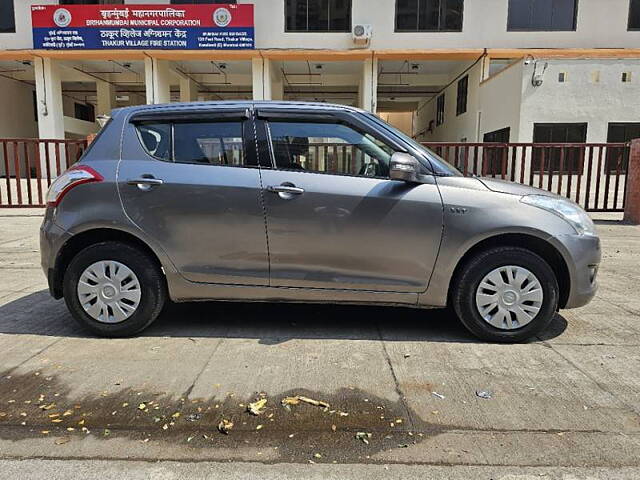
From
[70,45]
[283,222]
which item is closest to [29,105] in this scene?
[70,45]

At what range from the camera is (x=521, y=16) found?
19609 mm

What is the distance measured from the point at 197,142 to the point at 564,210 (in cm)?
297

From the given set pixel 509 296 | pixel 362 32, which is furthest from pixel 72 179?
pixel 362 32

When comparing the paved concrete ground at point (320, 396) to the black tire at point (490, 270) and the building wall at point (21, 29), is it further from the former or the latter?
the building wall at point (21, 29)

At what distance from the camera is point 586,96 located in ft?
51.9

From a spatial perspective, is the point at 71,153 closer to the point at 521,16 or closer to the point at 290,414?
the point at 290,414

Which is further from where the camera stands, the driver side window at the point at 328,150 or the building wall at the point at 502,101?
the building wall at the point at 502,101

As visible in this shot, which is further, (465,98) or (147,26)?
(465,98)

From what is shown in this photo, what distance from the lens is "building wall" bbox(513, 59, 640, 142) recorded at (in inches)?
610

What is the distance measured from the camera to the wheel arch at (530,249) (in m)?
3.72

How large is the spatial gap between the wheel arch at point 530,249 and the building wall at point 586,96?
1400cm

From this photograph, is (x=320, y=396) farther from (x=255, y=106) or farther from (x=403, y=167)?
(x=255, y=106)

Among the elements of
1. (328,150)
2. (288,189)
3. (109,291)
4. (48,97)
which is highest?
(48,97)

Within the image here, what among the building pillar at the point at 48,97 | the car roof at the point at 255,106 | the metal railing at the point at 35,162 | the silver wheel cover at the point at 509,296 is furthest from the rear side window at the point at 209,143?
the building pillar at the point at 48,97
